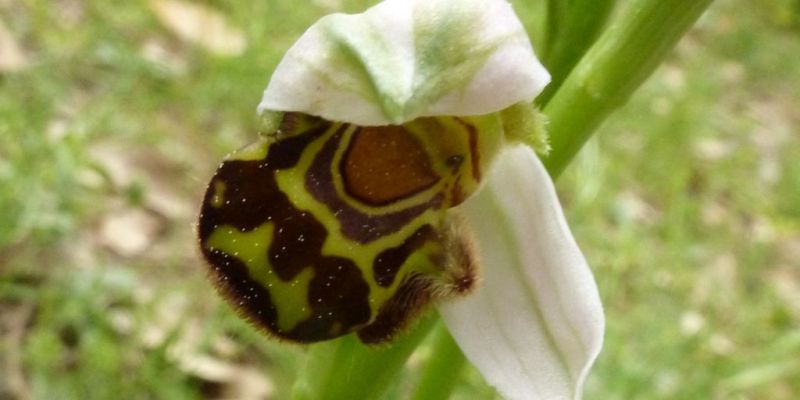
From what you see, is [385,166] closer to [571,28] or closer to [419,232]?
Result: [419,232]

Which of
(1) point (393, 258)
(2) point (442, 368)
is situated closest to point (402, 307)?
(1) point (393, 258)

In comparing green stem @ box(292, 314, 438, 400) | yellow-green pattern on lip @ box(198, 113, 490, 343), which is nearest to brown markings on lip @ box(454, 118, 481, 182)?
yellow-green pattern on lip @ box(198, 113, 490, 343)

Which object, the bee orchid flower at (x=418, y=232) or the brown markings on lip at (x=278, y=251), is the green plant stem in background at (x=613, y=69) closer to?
the bee orchid flower at (x=418, y=232)

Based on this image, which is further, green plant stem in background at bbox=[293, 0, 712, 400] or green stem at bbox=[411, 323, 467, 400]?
green stem at bbox=[411, 323, 467, 400]

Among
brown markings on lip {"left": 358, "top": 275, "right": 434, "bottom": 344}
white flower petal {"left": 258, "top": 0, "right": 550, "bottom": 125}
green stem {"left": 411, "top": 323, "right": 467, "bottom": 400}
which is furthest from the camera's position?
green stem {"left": 411, "top": 323, "right": 467, "bottom": 400}

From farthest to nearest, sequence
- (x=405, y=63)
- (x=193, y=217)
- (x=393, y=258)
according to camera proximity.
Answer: (x=193, y=217) < (x=393, y=258) < (x=405, y=63)

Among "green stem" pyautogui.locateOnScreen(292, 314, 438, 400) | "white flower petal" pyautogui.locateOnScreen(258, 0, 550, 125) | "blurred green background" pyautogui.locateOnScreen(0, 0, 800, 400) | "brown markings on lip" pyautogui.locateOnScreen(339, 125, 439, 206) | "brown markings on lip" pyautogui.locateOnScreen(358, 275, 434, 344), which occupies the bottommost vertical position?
"blurred green background" pyautogui.locateOnScreen(0, 0, 800, 400)

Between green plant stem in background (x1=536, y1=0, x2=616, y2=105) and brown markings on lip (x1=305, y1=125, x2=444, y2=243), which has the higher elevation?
brown markings on lip (x1=305, y1=125, x2=444, y2=243)

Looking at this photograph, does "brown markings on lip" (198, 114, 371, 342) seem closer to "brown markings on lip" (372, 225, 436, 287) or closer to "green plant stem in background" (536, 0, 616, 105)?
"brown markings on lip" (372, 225, 436, 287)

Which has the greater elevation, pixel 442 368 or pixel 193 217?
pixel 193 217
